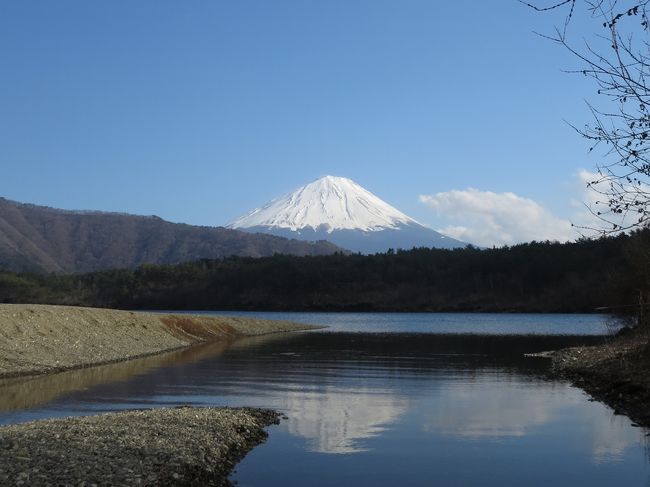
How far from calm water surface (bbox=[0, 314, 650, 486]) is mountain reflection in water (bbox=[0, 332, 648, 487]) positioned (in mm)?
40

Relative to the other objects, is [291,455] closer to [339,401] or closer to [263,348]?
[339,401]

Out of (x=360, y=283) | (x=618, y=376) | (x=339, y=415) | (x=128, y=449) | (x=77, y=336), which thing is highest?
(x=360, y=283)

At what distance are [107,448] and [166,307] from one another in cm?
15556

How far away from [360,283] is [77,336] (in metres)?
132

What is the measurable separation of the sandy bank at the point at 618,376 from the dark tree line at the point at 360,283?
10356cm

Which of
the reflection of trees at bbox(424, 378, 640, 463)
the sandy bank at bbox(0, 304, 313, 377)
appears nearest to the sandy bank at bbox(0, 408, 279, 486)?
the reflection of trees at bbox(424, 378, 640, 463)

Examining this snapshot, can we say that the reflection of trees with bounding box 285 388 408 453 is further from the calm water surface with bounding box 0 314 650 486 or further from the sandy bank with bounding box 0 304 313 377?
the sandy bank with bounding box 0 304 313 377

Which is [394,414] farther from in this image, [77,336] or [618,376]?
[77,336]

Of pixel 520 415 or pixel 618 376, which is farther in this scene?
pixel 618 376

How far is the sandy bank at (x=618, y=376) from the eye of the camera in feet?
69.1

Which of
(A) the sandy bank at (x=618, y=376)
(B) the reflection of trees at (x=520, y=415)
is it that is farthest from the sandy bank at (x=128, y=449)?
(A) the sandy bank at (x=618, y=376)

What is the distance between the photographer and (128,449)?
1295 centimetres

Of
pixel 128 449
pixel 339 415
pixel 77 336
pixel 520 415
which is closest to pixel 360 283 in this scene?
pixel 77 336

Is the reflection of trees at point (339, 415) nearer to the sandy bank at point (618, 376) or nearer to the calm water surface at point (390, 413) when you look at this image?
the calm water surface at point (390, 413)
